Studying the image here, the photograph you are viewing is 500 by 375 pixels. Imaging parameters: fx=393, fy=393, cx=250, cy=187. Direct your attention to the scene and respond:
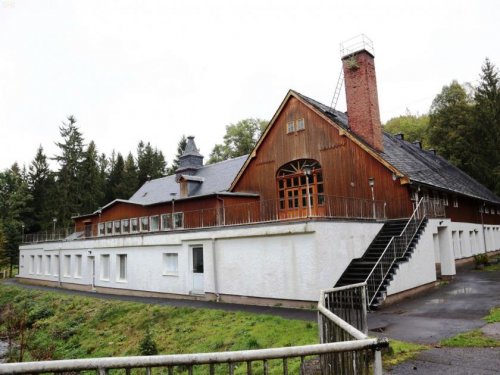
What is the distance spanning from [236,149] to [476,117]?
30410mm

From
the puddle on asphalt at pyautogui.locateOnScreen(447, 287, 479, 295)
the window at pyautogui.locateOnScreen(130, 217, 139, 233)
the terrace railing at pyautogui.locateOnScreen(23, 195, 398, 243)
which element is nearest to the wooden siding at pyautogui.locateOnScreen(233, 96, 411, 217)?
the terrace railing at pyautogui.locateOnScreen(23, 195, 398, 243)

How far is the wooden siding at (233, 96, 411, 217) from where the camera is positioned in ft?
63.9

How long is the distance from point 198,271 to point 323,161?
29.9ft

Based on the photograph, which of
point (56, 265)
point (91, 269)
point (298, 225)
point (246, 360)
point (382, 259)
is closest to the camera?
point (246, 360)

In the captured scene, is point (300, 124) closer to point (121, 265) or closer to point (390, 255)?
point (390, 255)

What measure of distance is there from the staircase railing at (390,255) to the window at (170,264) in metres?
9.63

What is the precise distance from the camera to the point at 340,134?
20812 millimetres

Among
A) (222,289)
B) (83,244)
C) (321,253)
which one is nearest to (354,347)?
(321,253)

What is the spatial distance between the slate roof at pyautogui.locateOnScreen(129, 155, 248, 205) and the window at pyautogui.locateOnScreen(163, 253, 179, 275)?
624 cm

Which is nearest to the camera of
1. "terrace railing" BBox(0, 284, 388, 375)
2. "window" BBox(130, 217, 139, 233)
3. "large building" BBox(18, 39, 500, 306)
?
"terrace railing" BBox(0, 284, 388, 375)

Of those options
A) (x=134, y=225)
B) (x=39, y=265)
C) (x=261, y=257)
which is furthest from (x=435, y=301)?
(x=39, y=265)

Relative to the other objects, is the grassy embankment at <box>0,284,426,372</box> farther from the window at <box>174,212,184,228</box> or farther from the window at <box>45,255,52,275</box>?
the window at <box>45,255,52,275</box>

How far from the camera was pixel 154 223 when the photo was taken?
23.8 meters

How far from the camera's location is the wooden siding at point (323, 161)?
767 inches
